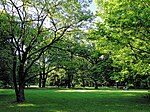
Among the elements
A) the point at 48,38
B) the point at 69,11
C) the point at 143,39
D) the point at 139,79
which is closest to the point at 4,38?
the point at 48,38

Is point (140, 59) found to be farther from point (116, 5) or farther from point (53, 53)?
point (53, 53)

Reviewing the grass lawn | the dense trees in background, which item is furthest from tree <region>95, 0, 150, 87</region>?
the grass lawn

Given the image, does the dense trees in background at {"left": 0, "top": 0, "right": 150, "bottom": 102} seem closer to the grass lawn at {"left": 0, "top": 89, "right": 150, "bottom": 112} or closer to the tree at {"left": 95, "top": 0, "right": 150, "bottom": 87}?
the tree at {"left": 95, "top": 0, "right": 150, "bottom": 87}

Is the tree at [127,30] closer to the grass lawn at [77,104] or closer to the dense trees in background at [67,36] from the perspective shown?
the dense trees in background at [67,36]

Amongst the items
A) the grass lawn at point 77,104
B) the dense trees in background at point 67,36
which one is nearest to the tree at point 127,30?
the dense trees in background at point 67,36

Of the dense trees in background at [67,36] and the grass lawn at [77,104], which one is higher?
the dense trees in background at [67,36]

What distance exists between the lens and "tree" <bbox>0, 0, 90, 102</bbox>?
22.3 metres

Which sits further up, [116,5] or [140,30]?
[116,5]

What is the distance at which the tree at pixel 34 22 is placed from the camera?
22.3 m

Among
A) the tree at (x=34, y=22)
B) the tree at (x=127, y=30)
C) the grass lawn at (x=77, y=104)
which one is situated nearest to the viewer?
the tree at (x=127, y=30)

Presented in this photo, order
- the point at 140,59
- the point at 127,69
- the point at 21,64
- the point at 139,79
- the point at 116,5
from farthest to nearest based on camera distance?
the point at 139,79, the point at 127,69, the point at 21,64, the point at 140,59, the point at 116,5

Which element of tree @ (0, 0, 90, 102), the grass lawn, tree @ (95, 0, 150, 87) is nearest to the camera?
tree @ (95, 0, 150, 87)

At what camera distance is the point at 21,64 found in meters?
23.0

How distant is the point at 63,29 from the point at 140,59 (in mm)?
7658
